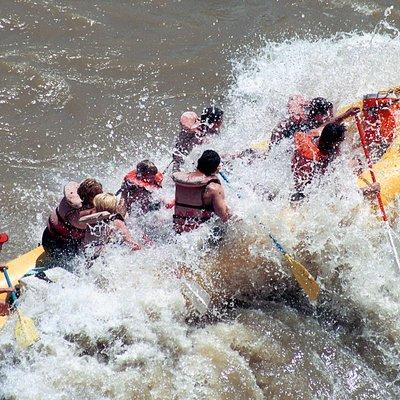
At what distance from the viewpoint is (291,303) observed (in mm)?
5711

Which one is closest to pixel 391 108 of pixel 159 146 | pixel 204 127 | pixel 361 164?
pixel 361 164

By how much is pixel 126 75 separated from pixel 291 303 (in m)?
4.58

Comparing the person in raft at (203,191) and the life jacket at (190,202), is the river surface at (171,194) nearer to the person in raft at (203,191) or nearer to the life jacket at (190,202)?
the life jacket at (190,202)

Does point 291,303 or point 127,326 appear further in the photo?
point 291,303

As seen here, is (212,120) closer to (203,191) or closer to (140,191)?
(140,191)

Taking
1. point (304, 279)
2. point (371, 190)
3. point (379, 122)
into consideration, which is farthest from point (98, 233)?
point (379, 122)

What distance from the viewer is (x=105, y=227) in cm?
518

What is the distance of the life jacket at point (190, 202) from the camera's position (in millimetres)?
5180

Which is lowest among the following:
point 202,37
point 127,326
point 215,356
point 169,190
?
point 215,356

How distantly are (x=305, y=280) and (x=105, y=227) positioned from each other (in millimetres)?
→ 1708

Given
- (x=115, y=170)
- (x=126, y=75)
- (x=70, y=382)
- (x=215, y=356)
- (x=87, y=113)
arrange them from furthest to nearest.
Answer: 1. (x=126, y=75)
2. (x=87, y=113)
3. (x=115, y=170)
4. (x=215, y=356)
5. (x=70, y=382)

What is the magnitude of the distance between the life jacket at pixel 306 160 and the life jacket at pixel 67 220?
2007 mm

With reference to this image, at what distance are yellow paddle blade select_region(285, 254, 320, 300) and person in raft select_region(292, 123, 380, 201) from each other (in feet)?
2.43

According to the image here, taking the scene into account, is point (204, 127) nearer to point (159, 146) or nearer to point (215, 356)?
point (159, 146)
